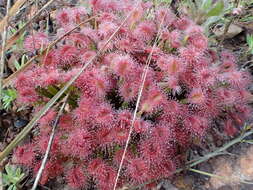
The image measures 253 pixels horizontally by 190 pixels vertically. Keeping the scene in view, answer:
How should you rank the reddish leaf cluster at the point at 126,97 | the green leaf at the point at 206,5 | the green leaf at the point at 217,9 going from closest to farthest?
1. the reddish leaf cluster at the point at 126,97
2. the green leaf at the point at 217,9
3. the green leaf at the point at 206,5

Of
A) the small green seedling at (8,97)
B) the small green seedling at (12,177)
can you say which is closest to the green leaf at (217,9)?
the small green seedling at (8,97)

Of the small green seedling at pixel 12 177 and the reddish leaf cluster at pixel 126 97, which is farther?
the small green seedling at pixel 12 177

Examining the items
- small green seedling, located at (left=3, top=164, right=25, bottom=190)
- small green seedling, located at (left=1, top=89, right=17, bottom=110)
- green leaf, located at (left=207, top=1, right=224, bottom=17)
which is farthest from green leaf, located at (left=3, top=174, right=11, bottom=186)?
green leaf, located at (left=207, top=1, right=224, bottom=17)

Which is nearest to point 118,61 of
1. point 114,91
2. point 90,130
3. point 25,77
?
point 114,91

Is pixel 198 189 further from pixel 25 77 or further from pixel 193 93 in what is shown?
pixel 25 77

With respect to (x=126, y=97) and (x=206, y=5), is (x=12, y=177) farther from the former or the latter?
(x=206, y=5)

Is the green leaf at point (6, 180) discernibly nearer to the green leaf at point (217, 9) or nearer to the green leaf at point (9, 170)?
the green leaf at point (9, 170)
